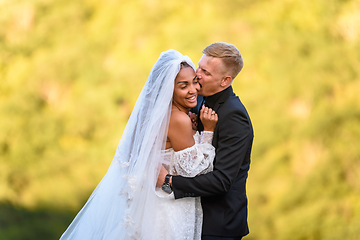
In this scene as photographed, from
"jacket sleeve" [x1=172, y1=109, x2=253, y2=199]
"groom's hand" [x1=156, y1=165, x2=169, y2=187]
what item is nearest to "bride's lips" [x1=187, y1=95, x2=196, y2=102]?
"jacket sleeve" [x1=172, y1=109, x2=253, y2=199]

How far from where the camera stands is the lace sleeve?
80.4 inches

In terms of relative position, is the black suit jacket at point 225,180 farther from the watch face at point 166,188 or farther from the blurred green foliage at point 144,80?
the blurred green foliage at point 144,80

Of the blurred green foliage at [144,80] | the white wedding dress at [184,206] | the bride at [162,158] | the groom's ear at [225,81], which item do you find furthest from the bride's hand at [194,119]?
the blurred green foliage at [144,80]

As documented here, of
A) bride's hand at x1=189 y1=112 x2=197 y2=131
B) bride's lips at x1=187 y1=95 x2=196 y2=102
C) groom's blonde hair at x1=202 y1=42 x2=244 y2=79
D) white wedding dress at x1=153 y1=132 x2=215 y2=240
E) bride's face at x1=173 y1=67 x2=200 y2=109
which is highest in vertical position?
groom's blonde hair at x1=202 y1=42 x2=244 y2=79

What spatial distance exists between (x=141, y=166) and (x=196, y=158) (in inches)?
13.3

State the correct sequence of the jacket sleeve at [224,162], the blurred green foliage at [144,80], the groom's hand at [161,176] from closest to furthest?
the jacket sleeve at [224,162] < the groom's hand at [161,176] < the blurred green foliage at [144,80]

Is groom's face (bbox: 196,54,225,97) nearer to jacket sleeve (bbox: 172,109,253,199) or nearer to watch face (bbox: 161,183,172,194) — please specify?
jacket sleeve (bbox: 172,109,253,199)

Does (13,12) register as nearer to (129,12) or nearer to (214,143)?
(129,12)

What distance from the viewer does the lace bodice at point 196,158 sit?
2043 mm

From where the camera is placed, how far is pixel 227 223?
6.91 feet

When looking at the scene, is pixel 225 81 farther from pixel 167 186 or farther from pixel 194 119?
pixel 167 186

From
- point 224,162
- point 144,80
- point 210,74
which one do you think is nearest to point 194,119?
point 210,74

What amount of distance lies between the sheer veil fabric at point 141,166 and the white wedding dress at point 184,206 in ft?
0.17

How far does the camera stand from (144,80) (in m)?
5.71
